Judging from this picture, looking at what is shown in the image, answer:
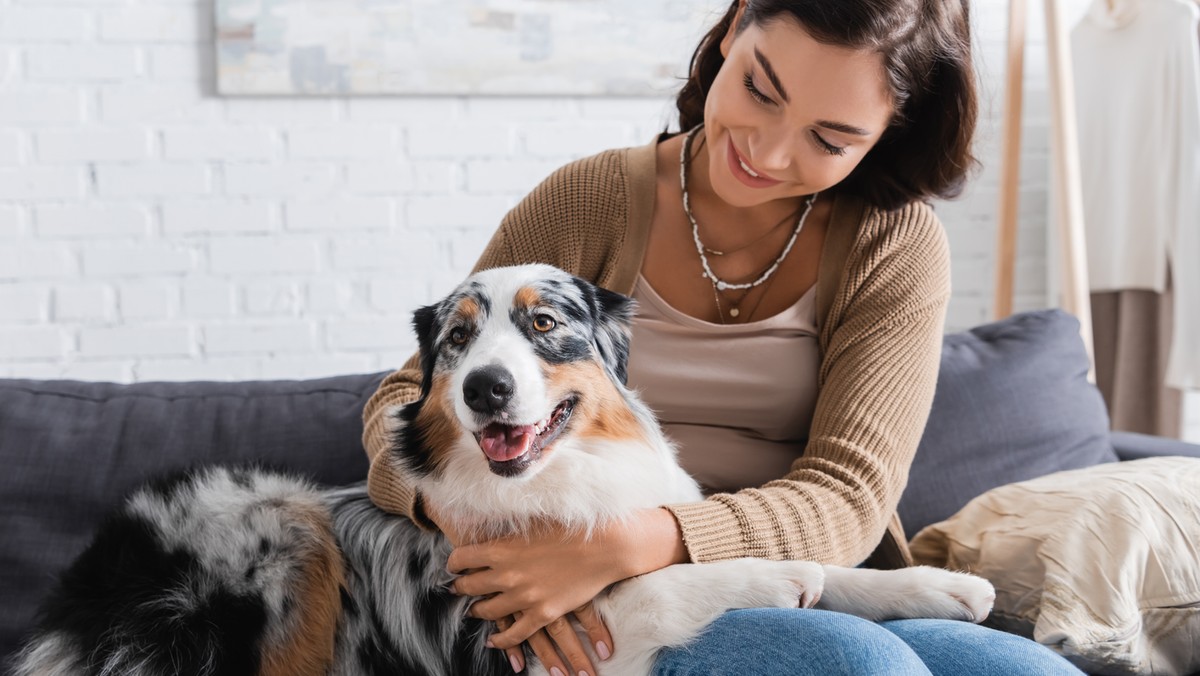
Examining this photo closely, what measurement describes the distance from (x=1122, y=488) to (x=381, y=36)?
2.27m

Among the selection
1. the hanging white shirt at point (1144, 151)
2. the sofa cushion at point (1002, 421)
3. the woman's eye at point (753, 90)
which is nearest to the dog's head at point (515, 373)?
the woman's eye at point (753, 90)

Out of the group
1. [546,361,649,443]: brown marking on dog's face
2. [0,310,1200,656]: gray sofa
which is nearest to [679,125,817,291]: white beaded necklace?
[546,361,649,443]: brown marking on dog's face

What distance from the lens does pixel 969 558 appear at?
1.75m

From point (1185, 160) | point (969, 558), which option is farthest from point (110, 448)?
point (1185, 160)

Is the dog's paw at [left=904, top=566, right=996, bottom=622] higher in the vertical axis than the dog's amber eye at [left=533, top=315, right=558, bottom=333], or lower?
lower

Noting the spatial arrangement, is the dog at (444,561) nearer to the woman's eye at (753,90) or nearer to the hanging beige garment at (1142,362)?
the woman's eye at (753,90)

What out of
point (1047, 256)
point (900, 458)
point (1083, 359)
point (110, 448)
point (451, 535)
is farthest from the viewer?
point (1047, 256)

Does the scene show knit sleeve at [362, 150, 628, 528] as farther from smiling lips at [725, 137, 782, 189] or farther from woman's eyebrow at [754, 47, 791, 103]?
woman's eyebrow at [754, 47, 791, 103]

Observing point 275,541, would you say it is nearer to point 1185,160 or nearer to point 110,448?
point 110,448

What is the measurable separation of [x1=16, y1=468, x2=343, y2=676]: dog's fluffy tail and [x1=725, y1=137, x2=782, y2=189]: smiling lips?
841mm

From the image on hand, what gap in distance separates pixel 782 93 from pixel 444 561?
0.84 meters

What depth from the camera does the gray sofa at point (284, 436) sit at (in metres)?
1.84

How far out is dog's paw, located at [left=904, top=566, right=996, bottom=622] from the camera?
1355 mm

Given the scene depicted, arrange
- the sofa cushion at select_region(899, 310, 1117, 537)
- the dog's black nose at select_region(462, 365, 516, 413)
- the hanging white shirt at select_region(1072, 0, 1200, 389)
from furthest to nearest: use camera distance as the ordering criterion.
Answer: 1. the hanging white shirt at select_region(1072, 0, 1200, 389)
2. the sofa cushion at select_region(899, 310, 1117, 537)
3. the dog's black nose at select_region(462, 365, 516, 413)
